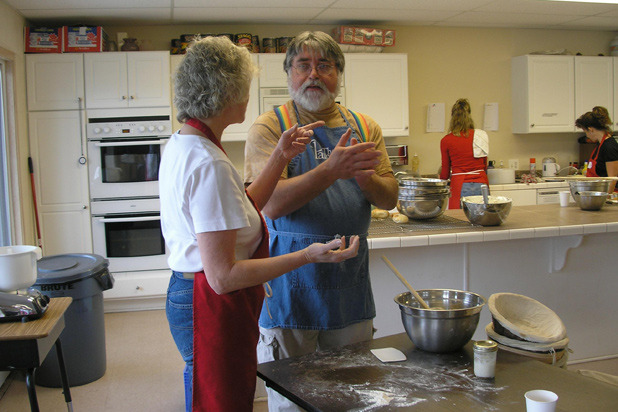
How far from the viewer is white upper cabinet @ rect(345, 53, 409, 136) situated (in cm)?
518

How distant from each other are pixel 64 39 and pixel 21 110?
2.29 ft

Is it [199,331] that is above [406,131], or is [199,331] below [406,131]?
below


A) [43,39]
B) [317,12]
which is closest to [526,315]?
[317,12]

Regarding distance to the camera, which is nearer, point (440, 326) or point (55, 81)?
point (440, 326)

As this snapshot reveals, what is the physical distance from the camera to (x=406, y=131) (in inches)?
213

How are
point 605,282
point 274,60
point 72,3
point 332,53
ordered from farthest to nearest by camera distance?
point 274,60 < point 72,3 < point 605,282 < point 332,53

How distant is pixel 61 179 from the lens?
4.68 m

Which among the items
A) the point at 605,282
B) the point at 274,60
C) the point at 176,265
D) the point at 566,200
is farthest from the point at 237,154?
the point at 176,265

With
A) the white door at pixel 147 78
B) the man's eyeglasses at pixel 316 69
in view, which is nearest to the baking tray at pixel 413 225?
the man's eyeglasses at pixel 316 69

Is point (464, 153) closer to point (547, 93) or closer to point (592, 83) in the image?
point (547, 93)

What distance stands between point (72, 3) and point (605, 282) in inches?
166

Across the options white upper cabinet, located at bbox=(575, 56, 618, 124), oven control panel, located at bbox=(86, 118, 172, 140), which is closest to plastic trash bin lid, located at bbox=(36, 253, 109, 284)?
oven control panel, located at bbox=(86, 118, 172, 140)

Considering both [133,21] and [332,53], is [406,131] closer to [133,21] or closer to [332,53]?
[133,21]

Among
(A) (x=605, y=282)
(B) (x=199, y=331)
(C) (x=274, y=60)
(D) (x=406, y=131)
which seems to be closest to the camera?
(B) (x=199, y=331)
